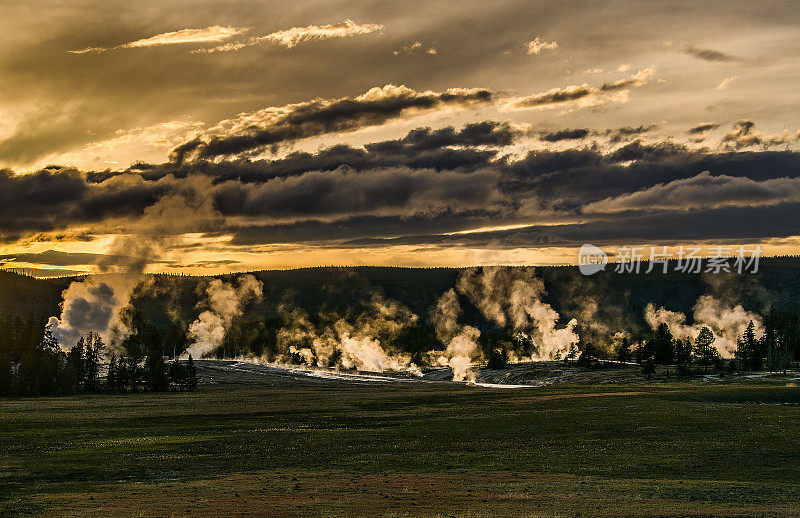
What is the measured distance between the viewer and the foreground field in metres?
37.2

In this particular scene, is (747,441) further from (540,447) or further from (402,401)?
(402,401)

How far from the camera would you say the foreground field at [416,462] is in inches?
1467

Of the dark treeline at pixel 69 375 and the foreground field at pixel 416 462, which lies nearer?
the foreground field at pixel 416 462

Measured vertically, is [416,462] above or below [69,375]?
above

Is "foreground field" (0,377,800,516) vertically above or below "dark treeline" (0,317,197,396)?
above

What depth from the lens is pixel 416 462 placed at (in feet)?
177

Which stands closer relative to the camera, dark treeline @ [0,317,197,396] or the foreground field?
the foreground field

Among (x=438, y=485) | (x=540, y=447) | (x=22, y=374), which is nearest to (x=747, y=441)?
(x=540, y=447)

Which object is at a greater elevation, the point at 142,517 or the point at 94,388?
the point at 142,517

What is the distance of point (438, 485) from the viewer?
43.1 meters

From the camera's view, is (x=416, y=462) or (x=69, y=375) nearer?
(x=416, y=462)

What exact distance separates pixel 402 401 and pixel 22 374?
89932 millimetres

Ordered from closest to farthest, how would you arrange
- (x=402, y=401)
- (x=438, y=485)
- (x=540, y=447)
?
(x=438, y=485) → (x=540, y=447) → (x=402, y=401)

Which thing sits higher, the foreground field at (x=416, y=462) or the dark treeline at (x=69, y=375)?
the foreground field at (x=416, y=462)
